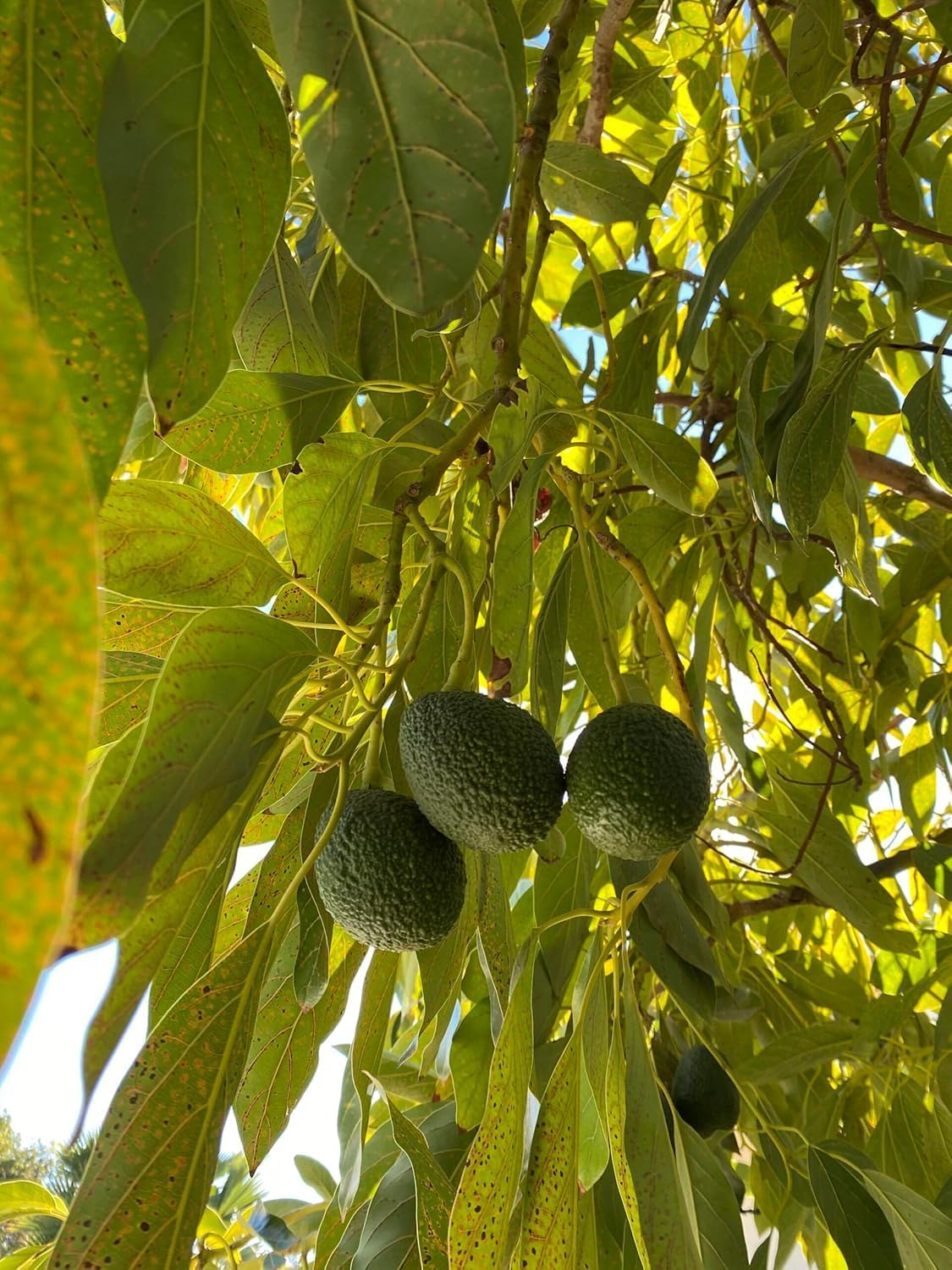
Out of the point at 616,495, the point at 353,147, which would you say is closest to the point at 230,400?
the point at 353,147

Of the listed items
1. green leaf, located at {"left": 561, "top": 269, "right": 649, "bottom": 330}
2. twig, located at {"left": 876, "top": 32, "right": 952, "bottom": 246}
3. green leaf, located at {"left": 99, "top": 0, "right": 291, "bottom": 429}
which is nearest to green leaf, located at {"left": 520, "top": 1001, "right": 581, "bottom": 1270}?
green leaf, located at {"left": 99, "top": 0, "right": 291, "bottom": 429}

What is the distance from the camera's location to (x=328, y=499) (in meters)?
0.61

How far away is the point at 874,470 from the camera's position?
3.59ft

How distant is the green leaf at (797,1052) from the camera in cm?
98

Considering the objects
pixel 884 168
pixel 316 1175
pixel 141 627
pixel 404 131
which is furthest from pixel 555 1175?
pixel 316 1175

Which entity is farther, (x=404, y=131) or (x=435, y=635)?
(x=435, y=635)

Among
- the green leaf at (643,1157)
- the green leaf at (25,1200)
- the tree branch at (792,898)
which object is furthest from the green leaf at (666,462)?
the green leaf at (25,1200)

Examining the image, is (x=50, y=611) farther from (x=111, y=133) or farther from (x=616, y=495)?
(x=616, y=495)

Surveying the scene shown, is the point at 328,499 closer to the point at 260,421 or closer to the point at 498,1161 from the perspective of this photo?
the point at 260,421

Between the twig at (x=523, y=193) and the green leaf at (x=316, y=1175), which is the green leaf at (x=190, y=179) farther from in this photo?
the green leaf at (x=316, y=1175)

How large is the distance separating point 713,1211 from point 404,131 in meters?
0.77

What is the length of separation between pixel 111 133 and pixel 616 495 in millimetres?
675

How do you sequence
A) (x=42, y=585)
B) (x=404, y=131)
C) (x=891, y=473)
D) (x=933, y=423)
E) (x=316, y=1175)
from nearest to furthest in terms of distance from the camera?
(x=42, y=585)
(x=404, y=131)
(x=933, y=423)
(x=891, y=473)
(x=316, y=1175)

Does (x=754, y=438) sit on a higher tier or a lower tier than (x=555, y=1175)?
higher
